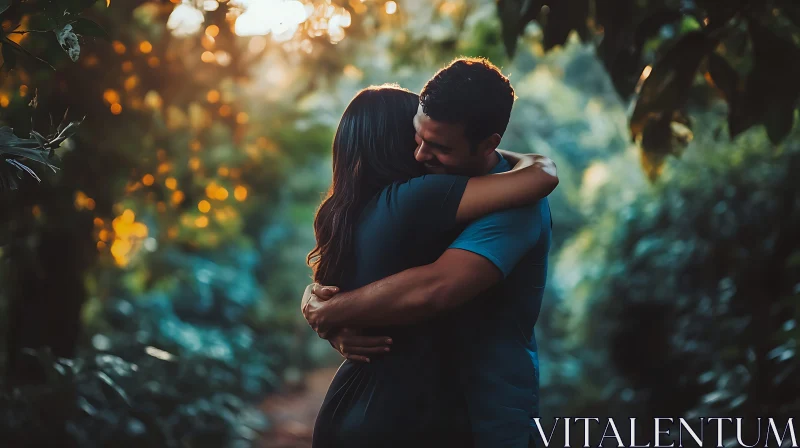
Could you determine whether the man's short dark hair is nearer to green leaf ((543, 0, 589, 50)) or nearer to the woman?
the woman

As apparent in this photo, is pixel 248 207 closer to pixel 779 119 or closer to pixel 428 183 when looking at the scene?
pixel 428 183

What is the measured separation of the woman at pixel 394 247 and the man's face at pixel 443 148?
0.26ft

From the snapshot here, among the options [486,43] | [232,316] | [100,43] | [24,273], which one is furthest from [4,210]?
[232,316]

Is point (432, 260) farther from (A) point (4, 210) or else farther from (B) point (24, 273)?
(B) point (24, 273)

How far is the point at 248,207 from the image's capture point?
23.5 ft

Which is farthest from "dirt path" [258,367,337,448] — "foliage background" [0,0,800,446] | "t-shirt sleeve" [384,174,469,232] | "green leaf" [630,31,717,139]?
"t-shirt sleeve" [384,174,469,232]

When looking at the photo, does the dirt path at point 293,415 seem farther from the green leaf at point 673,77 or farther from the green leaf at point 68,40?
the green leaf at point 68,40

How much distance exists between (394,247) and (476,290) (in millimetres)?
252

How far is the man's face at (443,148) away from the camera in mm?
2047

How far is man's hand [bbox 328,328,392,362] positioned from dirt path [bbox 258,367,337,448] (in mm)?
4423

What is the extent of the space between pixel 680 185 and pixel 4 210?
17.9 ft

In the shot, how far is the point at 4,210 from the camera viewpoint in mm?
3887

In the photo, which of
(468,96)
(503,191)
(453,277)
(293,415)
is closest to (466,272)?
(453,277)

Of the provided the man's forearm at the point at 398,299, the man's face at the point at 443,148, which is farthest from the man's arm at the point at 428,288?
the man's face at the point at 443,148
